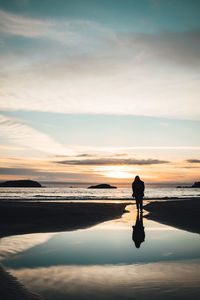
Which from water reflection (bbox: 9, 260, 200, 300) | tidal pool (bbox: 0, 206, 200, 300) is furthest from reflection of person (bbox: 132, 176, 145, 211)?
water reflection (bbox: 9, 260, 200, 300)

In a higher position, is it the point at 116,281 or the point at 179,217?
the point at 116,281

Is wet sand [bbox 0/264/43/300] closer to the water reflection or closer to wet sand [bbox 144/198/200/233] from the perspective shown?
the water reflection

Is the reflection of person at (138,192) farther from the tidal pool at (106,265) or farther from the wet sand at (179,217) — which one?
the tidal pool at (106,265)

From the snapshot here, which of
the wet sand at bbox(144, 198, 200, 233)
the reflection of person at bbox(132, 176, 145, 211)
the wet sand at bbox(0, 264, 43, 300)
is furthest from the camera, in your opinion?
the reflection of person at bbox(132, 176, 145, 211)

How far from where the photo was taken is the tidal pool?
5.14 meters

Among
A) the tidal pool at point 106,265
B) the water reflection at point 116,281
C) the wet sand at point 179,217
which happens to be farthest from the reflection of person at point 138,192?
the water reflection at point 116,281

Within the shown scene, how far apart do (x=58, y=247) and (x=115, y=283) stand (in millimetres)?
4024

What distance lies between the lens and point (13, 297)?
484 cm

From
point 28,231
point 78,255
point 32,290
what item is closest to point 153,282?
point 32,290

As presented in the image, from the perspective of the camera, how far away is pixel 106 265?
6.84m

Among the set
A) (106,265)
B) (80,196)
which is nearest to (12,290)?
(106,265)

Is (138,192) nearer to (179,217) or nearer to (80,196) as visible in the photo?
(179,217)

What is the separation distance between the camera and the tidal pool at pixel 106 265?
514 cm

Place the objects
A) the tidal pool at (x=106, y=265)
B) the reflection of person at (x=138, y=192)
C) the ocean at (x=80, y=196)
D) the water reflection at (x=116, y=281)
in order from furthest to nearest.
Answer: the ocean at (x=80, y=196) → the reflection of person at (x=138, y=192) → the tidal pool at (x=106, y=265) → the water reflection at (x=116, y=281)
